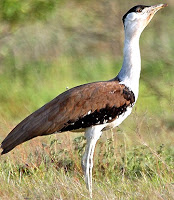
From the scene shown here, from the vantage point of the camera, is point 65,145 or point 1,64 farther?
point 1,64

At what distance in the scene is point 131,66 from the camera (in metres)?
4.14

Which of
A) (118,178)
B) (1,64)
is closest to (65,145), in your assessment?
(118,178)

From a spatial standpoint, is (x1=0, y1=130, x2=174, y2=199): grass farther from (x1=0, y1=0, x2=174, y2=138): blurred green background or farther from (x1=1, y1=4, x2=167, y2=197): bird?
(x1=0, y1=0, x2=174, y2=138): blurred green background

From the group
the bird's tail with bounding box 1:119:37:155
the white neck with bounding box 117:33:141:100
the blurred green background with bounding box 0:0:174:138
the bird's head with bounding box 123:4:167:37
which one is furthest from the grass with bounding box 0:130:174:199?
the blurred green background with bounding box 0:0:174:138

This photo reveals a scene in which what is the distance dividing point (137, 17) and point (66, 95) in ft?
2.49

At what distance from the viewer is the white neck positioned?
4.11 m

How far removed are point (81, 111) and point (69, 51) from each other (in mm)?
5230

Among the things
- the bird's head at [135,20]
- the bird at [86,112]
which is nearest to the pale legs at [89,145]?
the bird at [86,112]

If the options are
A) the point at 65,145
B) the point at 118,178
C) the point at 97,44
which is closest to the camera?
the point at 118,178

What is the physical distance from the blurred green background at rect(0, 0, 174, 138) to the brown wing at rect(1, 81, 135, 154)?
284cm

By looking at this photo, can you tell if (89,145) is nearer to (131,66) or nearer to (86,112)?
(86,112)

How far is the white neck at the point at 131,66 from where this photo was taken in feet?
13.5

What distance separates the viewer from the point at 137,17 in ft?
13.7

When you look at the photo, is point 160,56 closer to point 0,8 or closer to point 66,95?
point 0,8
